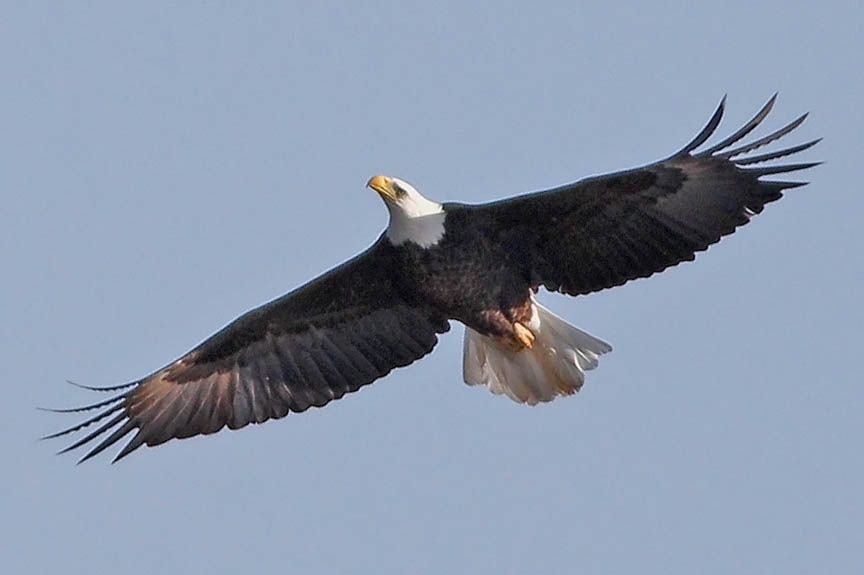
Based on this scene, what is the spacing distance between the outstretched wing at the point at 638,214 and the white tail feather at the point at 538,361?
50 cm

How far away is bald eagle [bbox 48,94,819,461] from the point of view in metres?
12.0

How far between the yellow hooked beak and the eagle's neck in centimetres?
6

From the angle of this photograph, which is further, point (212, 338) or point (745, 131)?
point (212, 338)

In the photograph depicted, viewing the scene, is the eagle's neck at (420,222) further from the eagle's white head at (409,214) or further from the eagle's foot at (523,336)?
the eagle's foot at (523,336)

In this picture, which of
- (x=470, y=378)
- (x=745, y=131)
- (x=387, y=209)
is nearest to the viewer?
(x=745, y=131)

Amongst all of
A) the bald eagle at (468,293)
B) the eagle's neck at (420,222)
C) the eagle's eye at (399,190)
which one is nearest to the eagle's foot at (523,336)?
the bald eagle at (468,293)

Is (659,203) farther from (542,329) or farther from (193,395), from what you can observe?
(193,395)

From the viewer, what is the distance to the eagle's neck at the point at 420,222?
12.1 m

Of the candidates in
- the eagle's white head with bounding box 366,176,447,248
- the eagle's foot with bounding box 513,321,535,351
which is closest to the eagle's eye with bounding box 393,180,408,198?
the eagle's white head with bounding box 366,176,447,248

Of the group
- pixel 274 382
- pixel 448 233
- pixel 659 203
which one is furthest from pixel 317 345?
pixel 659 203

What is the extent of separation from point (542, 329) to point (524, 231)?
0.83m

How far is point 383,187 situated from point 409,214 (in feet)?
0.76

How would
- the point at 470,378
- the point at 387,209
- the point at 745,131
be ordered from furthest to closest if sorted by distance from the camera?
the point at 470,378 < the point at 387,209 < the point at 745,131

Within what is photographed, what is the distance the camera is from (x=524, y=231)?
12.3 meters
